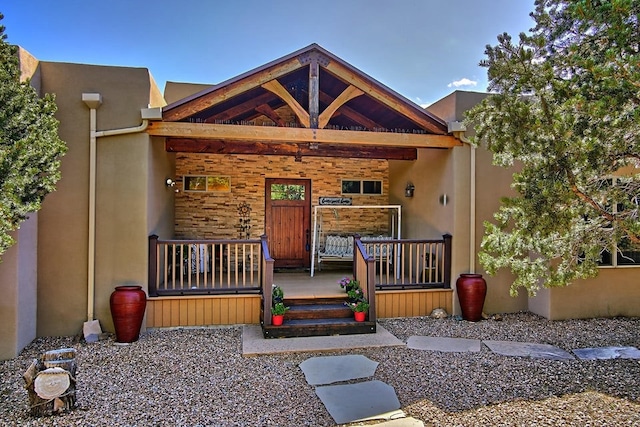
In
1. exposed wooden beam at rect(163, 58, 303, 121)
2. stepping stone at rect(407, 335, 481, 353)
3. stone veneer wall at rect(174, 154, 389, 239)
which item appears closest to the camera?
stepping stone at rect(407, 335, 481, 353)

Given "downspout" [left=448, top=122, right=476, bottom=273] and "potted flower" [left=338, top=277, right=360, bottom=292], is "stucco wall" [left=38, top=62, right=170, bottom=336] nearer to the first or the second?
"potted flower" [left=338, top=277, right=360, bottom=292]

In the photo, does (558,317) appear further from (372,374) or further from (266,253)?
(266,253)

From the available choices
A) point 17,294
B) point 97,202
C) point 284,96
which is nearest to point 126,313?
point 17,294

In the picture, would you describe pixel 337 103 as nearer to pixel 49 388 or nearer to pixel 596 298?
pixel 49 388

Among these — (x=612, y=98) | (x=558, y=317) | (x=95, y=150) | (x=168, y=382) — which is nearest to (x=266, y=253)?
(x=168, y=382)

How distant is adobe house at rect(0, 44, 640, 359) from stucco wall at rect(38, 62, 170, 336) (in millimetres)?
16

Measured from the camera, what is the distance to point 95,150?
19.0 feet

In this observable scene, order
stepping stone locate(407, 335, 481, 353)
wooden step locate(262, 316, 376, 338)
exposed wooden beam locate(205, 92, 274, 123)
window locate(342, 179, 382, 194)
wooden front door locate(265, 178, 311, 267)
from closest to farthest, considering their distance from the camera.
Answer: stepping stone locate(407, 335, 481, 353)
wooden step locate(262, 316, 376, 338)
exposed wooden beam locate(205, 92, 274, 123)
wooden front door locate(265, 178, 311, 267)
window locate(342, 179, 382, 194)

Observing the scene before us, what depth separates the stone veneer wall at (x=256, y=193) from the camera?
8.68 metres

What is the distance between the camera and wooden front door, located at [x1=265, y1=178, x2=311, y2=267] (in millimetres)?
9125

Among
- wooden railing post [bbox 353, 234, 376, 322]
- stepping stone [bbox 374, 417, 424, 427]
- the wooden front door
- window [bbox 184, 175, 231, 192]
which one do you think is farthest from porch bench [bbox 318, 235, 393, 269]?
stepping stone [bbox 374, 417, 424, 427]

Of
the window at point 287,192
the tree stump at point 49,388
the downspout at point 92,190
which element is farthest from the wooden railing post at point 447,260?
the tree stump at point 49,388

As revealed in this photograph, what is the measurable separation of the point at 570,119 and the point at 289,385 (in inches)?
148

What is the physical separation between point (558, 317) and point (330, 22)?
804 cm
